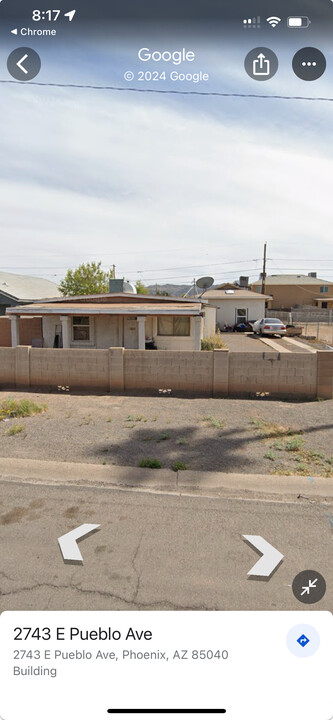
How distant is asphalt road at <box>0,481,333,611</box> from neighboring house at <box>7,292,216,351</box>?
12982 millimetres

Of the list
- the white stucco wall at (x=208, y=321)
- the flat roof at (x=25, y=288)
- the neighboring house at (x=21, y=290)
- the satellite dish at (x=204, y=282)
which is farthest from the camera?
the flat roof at (x=25, y=288)

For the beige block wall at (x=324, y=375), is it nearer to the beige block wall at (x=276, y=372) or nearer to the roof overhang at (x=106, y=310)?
the beige block wall at (x=276, y=372)

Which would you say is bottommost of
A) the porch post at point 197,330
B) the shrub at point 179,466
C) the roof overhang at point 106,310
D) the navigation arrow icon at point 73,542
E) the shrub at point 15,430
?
the shrub at point 15,430

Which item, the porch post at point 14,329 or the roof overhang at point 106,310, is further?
the porch post at point 14,329

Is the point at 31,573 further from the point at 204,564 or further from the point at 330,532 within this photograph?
the point at 330,532

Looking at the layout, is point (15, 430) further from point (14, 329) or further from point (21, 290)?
point (21, 290)

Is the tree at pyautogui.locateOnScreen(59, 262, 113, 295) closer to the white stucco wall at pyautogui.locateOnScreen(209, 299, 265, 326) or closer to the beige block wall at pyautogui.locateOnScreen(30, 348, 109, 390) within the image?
the white stucco wall at pyautogui.locateOnScreen(209, 299, 265, 326)

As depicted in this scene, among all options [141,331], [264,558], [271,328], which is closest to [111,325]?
[141,331]

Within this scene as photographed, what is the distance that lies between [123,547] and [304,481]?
10.3 feet

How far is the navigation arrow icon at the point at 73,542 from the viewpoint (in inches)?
162

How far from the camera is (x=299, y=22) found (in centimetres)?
328

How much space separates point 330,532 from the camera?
15.5ft

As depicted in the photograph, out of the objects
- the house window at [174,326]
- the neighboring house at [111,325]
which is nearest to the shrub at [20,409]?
the neighboring house at [111,325]

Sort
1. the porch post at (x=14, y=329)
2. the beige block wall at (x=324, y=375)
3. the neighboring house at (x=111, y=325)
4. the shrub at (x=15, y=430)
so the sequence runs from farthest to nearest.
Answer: the porch post at (x=14, y=329) < the neighboring house at (x=111, y=325) < the beige block wall at (x=324, y=375) < the shrub at (x=15, y=430)
